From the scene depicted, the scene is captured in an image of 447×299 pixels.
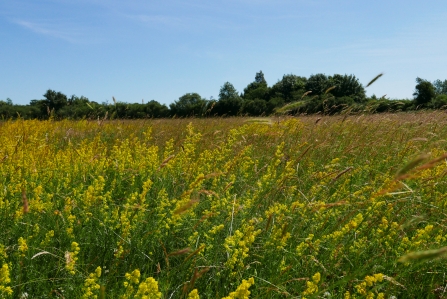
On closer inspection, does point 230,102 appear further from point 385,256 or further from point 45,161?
point 385,256

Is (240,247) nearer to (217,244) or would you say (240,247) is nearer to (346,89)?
(217,244)

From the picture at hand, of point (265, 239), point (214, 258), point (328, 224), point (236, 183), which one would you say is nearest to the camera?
point (214, 258)

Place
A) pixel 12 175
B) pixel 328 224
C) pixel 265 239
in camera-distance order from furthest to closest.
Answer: pixel 12 175, pixel 328 224, pixel 265 239

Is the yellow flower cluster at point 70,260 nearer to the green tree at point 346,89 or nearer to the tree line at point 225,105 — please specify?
the tree line at point 225,105

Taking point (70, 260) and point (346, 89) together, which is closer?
point (70, 260)

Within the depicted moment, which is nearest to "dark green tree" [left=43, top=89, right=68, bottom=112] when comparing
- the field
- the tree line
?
the tree line

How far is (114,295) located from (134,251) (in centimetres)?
36

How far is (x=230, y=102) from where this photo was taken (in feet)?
54.0

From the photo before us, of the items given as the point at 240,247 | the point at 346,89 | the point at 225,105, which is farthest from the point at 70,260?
the point at 346,89

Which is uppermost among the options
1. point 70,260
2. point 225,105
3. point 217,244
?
point 225,105

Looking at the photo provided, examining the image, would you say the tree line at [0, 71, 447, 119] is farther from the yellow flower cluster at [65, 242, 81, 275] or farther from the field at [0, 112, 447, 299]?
the yellow flower cluster at [65, 242, 81, 275]

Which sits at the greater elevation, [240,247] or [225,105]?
[225,105]

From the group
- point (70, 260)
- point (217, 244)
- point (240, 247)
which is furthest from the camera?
point (217, 244)

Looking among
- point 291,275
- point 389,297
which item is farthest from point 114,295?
point 389,297
